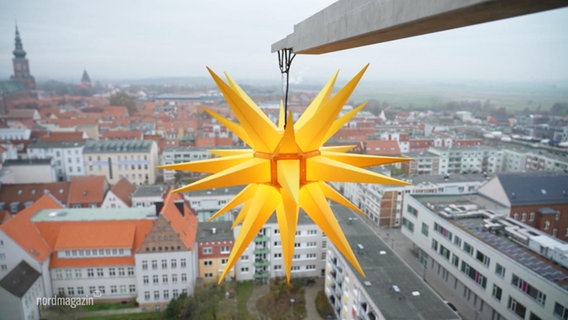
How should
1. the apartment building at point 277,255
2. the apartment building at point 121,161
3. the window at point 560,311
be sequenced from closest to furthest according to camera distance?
the window at point 560,311 < the apartment building at point 277,255 < the apartment building at point 121,161

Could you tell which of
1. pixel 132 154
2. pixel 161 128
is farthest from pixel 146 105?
pixel 132 154

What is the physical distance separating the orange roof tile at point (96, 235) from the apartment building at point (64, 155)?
1809 centimetres

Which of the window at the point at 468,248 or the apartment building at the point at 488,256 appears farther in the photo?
the window at the point at 468,248

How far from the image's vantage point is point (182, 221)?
58.5 ft

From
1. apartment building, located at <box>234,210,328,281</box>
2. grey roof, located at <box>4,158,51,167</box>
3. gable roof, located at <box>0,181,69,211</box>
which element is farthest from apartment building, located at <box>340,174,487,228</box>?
grey roof, located at <box>4,158,51,167</box>

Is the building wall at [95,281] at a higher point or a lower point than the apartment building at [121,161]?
lower

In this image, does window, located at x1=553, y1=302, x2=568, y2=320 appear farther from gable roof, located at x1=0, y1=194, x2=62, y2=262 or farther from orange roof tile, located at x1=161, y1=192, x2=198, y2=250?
gable roof, located at x1=0, y1=194, x2=62, y2=262

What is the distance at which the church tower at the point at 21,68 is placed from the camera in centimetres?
6950

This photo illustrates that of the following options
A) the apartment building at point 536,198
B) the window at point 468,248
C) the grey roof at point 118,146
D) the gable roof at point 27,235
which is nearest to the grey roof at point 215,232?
the gable roof at point 27,235

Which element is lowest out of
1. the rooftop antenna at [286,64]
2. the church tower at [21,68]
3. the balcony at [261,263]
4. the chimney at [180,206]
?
the balcony at [261,263]

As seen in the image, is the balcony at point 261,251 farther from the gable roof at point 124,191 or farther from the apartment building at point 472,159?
the apartment building at point 472,159

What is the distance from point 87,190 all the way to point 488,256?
2467 cm

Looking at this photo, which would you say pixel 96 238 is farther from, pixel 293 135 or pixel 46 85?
pixel 46 85

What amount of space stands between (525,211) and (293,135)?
68.1 ft
